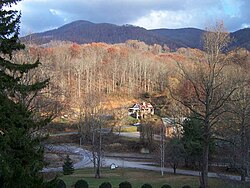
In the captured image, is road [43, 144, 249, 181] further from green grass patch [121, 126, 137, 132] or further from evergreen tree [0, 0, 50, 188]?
evergreen tree [0, 0, 50, 188]


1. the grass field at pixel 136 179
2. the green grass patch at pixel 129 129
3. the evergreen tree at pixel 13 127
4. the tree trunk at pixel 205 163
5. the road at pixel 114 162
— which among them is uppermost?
the evergreen tree at pixel 13 127

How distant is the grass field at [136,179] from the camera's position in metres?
25.7

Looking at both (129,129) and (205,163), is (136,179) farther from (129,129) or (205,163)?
(129,129)

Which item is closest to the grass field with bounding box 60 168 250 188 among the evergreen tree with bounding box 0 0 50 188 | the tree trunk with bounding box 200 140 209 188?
the tree trunk with bounding box 200 140 209 188

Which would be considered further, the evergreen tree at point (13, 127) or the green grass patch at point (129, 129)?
the green grass patch at point (129, 129)

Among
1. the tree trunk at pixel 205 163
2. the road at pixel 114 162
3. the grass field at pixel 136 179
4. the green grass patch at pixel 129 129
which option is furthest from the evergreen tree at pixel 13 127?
the green grass patch at pixel 129 129

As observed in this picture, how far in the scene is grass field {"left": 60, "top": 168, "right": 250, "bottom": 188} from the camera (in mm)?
25719

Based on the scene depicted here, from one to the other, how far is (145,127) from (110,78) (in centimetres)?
4373

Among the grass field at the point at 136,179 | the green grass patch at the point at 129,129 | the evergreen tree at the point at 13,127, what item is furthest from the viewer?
the green grass patch at the point at 129,129

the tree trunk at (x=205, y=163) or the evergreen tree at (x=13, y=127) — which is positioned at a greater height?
the evergreen tree at (x=13, y=127)

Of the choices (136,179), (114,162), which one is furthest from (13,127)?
(114,162)

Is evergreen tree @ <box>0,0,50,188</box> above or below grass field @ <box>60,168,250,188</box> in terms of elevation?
above

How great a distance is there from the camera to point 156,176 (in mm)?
31375

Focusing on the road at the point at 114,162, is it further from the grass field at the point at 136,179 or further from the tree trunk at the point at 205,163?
the tree trunk at the point at 205,163
